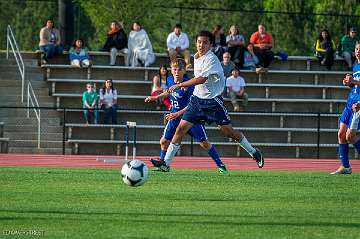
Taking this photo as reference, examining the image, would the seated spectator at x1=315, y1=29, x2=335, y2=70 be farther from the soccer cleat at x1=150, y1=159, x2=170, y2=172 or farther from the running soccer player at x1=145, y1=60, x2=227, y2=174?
the soccer cleat at x1=150, y1=159, x2=170, y2=172

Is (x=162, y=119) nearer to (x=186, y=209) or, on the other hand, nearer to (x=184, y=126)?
(x=184, y=126)

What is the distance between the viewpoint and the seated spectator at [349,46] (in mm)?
36094

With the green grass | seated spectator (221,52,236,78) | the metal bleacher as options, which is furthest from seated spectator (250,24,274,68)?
the green grass

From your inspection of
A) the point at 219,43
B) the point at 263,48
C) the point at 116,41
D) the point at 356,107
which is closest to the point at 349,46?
the point at 263,48

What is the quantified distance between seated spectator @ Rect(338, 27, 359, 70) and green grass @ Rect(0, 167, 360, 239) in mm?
16004

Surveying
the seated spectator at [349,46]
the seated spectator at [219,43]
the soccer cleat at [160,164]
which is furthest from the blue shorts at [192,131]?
the seated spectator at [349,46]

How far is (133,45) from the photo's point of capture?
116 feet

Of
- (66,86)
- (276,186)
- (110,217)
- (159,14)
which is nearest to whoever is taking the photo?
(110,217)

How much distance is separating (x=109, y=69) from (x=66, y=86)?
140cm

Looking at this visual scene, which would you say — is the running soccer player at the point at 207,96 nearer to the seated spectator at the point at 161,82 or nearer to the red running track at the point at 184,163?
the red running track at the point at 184,163

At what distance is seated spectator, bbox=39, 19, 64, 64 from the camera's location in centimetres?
3522

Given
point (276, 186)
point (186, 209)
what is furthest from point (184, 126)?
point (186, 209)

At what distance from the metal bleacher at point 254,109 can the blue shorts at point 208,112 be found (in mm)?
12129

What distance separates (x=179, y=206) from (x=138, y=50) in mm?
21164
